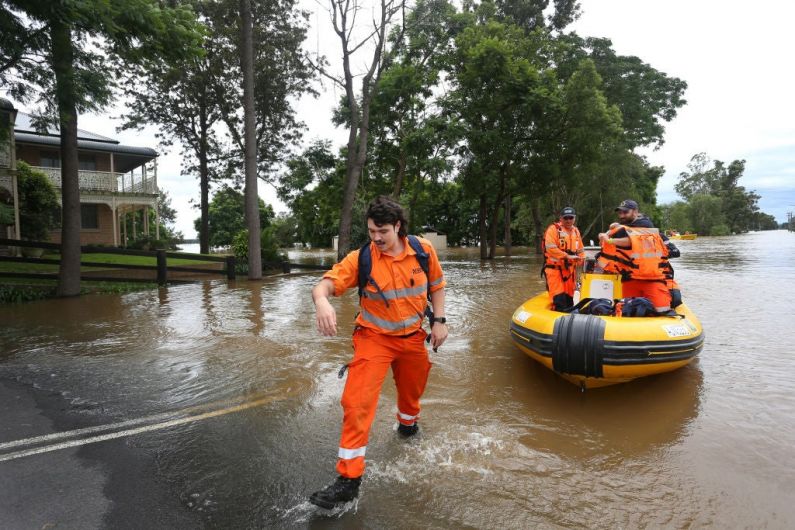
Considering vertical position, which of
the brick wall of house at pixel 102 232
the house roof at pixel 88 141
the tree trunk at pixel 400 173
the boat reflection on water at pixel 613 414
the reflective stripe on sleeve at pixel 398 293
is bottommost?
the boat reflection on water at pixel 613 414

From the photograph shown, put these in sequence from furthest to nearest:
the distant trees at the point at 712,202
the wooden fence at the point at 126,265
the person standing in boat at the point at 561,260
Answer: the distant trees at the point at 712,202 < the wooden fence at the point at 126,265 < the person standing in boat at the point at 561,260

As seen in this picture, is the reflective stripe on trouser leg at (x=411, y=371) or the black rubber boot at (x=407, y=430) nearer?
the reflective stripe on trouser leg at (x=411, y=371)

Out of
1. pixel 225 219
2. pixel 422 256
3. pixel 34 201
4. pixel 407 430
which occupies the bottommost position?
pixel 407 430

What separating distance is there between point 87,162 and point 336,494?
26.3 meters

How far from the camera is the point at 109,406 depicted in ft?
15.2

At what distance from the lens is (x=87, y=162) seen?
23828 millimetres

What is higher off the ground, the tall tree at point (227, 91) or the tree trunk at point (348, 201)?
the tall tree at point (227, 91)

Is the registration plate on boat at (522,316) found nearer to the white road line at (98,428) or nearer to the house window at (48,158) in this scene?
the white road line at (98,428)

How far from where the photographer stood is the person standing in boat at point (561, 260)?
6996 millimetres

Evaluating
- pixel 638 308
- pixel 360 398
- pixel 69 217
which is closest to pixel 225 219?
pixel 69 217

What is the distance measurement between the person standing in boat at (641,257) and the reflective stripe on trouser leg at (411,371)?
10.8ft

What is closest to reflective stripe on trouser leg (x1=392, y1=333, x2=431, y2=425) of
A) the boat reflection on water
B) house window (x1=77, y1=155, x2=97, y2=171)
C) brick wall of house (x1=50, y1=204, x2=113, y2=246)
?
the boat reflection on water

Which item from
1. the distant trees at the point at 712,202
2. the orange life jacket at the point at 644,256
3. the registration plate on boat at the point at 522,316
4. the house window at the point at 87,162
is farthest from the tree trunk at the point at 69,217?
the distant trees at the point at 712,202

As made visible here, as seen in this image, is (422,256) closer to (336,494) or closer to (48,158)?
(336,494)
